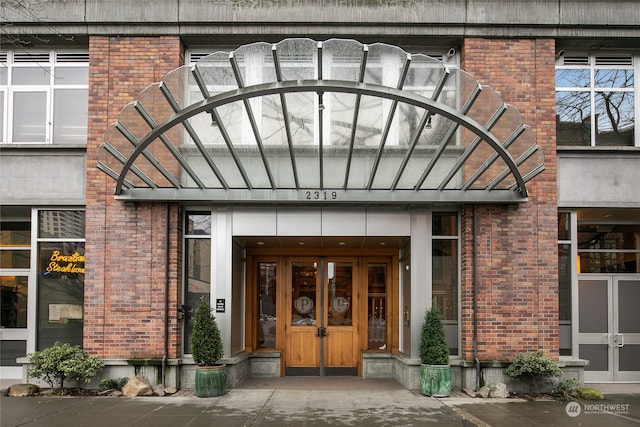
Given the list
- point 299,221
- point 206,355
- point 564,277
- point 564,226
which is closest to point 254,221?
point 299,221

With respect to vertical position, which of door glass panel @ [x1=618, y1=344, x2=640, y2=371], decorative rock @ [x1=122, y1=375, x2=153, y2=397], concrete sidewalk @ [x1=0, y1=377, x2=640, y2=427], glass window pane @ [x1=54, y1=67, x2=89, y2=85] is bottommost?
concrete sidewalk @ [x1=0, y1=377, x2=640, y2=427]

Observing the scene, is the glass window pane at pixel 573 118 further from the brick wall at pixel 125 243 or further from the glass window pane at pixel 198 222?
the brick wall at pixel 125 243

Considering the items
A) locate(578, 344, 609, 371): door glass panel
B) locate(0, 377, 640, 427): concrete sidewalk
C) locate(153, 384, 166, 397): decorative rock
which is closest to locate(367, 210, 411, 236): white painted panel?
locate(0, 377, 640, 427): concrete sidewalk

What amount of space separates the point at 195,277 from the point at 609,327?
28.7 feet

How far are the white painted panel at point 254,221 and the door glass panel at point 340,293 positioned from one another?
2560 millimetres

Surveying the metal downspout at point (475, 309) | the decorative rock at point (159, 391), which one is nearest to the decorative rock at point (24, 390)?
the decorative rock at point (159, 391)

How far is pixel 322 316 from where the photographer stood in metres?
14.1

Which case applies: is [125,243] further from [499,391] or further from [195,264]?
[499,391]

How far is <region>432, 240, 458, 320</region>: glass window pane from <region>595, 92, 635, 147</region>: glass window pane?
3.89 meters

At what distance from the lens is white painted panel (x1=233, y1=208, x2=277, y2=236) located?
12258 millimetres

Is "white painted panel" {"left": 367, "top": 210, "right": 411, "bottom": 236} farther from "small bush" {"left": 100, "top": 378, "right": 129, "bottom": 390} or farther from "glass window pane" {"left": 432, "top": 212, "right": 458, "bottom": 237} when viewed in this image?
"small bush" {"left": 100, "top": 378, "right": 129, "bottom": 390}

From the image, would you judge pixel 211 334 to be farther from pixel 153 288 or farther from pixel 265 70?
pixel 265 70

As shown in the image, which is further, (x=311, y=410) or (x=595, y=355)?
(x=595, y=355)

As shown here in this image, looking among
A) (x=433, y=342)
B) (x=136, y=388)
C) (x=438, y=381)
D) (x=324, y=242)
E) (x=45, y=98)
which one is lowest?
(x=136, y=388)
